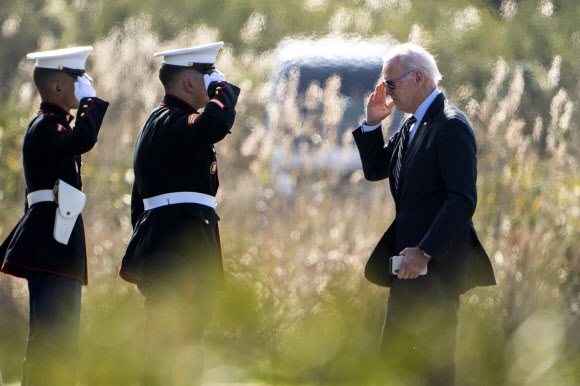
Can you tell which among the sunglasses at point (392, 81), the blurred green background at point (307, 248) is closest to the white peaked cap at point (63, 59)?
the sunglasses at point (392, 81)

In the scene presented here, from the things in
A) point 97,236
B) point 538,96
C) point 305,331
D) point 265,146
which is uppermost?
point 538,96

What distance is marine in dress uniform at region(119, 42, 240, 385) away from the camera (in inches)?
209

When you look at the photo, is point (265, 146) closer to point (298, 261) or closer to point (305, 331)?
point (298, 261)

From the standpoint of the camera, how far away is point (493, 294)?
283 inches

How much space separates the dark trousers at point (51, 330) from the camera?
549 centimetres

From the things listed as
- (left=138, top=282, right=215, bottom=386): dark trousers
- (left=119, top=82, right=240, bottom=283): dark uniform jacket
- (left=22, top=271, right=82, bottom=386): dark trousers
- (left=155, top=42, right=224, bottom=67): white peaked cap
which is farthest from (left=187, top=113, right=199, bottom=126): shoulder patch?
(left=22, top=271, right=82, bottom=386): dark trousers

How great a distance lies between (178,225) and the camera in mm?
5359

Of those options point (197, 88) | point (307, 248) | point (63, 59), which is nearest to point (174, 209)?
point (197, 88)

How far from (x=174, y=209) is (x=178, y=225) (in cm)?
7

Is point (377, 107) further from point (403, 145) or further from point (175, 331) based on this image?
point (175, 331)

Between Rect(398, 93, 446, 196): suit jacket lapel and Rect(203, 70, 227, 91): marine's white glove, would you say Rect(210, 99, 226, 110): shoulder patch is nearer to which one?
Rect(203, 70, 227, 91): marine's white glove

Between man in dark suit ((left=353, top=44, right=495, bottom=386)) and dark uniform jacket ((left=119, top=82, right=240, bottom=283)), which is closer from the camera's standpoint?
man in dark suit ((left=353, top=44, right=495, bottom=386))

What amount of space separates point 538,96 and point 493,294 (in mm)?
6551

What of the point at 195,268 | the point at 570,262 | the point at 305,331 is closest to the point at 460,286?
the point at 195,268
